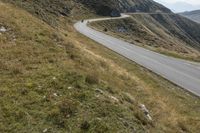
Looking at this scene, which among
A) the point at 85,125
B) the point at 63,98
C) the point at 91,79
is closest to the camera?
the point at 85,125

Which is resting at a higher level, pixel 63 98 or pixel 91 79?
pixel 91 79

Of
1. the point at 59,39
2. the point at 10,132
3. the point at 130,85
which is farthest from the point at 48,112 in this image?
the point at 59,39

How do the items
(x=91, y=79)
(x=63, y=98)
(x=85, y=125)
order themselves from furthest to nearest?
A: (x=91, y=79)
(x=63, y=98)
(x=85, y=125)

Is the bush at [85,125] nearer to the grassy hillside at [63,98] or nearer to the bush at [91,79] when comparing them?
the grassy hillside at [63,98]

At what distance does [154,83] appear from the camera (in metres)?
24.2

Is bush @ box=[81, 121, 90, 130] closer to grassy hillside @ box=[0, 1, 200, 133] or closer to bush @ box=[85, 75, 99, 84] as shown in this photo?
grassy hillside @ box=[0, 1, 200, 133]

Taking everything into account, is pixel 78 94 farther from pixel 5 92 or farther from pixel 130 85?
pixel 130 85

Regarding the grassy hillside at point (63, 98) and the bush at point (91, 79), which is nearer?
the grassy hillside at point (63, 98)

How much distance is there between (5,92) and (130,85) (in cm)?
894

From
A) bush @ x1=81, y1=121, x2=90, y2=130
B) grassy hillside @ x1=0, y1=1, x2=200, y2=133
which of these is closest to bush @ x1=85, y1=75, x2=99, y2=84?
grassy hillside @ x1=0, y1=1, x2=200, y2=133

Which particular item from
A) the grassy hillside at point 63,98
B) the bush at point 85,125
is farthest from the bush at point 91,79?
the bush at point 85,125

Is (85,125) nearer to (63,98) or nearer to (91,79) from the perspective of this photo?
(63,98)

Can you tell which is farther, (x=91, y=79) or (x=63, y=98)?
(x=91, y=79)

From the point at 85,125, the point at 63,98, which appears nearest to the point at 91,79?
the point at 63,98
